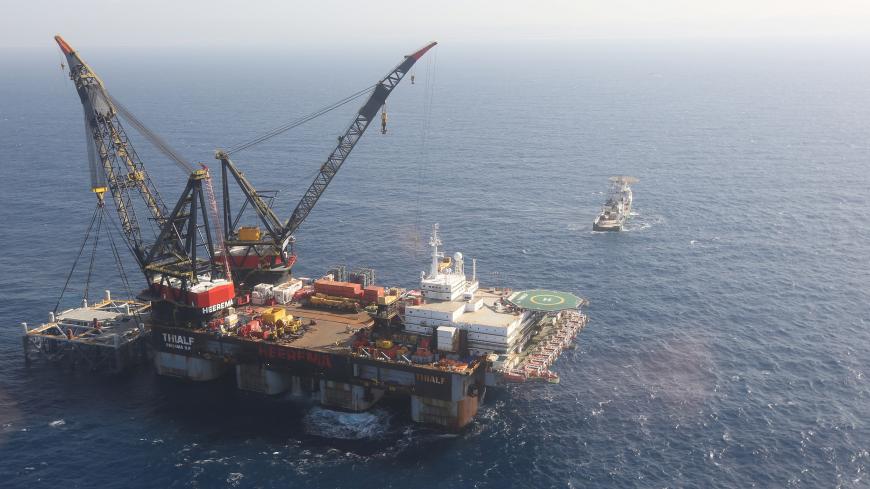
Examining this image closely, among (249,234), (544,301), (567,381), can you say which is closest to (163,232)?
(249,234)

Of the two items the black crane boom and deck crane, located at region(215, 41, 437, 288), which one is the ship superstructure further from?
the black crane boom

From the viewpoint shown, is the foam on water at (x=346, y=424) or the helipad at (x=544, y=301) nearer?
the foam on water at (x=346, y=424)

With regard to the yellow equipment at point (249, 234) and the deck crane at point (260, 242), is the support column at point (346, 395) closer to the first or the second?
the deck crane at point (260, 242)

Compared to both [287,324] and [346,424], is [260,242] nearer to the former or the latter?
[287,324]

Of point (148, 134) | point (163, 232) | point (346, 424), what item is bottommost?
point (346, 424)

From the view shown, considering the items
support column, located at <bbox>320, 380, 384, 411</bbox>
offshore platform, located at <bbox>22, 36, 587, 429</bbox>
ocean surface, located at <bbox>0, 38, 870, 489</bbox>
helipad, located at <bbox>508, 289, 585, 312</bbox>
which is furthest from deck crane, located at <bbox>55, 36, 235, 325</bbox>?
helipad, located at <bbox>508, 289, 585, 312</bbox>

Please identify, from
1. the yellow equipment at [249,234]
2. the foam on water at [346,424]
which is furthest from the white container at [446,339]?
the yellow equipment at [249,234]
